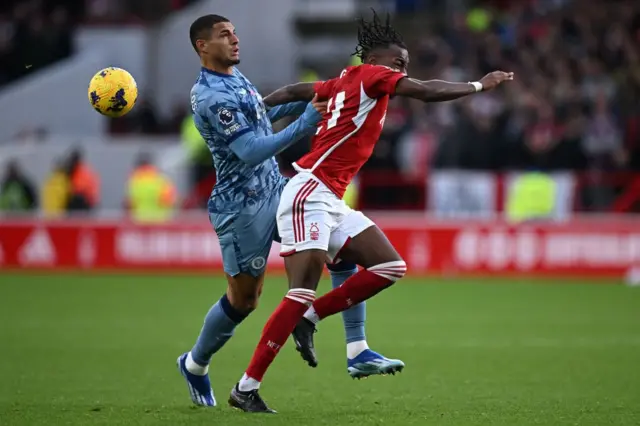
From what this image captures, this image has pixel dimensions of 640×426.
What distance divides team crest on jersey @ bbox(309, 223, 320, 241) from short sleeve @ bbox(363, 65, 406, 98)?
900 millimetres

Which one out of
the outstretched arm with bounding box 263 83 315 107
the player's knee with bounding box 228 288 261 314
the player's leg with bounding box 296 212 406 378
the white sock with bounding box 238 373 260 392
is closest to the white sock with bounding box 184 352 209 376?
the player's knee with bounding box 228 288 261 314

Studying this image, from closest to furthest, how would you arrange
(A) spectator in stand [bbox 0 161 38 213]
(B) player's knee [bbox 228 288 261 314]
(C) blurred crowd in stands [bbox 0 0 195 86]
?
(B) player's knee [bbox 228 288 261 314], (A) spectator in stand [bbox 0 161 38 213], (C) blurred crowd in stands [bbox 0 0 195 86]

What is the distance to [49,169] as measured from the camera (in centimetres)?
2444

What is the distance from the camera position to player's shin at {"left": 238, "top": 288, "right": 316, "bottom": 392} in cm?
771

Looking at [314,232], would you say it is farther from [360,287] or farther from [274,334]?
[274,334]

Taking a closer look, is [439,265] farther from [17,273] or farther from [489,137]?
[17,273]

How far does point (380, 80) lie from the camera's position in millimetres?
7582

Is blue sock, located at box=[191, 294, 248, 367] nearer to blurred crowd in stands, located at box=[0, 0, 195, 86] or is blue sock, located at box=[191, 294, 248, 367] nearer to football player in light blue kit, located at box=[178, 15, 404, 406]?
→ football player in light blue kit, located at box=[178, 15, 404, 406]

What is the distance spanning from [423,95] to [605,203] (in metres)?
14.0

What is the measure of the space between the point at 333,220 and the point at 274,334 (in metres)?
0.83

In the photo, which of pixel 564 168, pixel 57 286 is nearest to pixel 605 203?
pixel 564 168

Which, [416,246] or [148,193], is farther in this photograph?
[148,193]

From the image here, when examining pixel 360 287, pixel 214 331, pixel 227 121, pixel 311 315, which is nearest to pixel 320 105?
pixel 227 121

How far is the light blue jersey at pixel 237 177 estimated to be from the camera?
7875 millimetres
